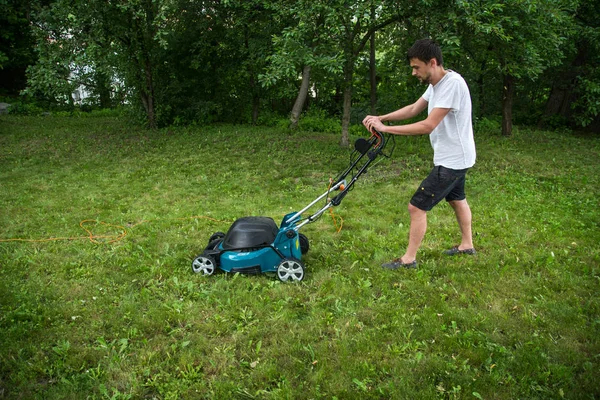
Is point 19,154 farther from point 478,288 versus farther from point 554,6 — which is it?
point 554,6

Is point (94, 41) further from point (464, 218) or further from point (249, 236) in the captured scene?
point (464, 218)

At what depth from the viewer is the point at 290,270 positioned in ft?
12.9

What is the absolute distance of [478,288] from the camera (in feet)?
12.3

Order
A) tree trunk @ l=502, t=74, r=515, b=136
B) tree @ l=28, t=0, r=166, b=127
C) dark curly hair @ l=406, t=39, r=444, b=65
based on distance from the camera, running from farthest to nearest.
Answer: tree trunk @ l=502, t=74, r=515, b=136
tree @ l=28, t=0, r=166, b=127
dark curly hair @ l=406, t=39, r=444, b=65

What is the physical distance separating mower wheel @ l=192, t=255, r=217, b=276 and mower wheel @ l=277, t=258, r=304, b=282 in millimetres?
599

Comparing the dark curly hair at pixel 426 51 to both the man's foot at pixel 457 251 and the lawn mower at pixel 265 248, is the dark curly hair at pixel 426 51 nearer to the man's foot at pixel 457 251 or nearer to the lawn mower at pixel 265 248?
the lawn mower at pixel 265 248

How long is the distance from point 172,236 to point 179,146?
562cm

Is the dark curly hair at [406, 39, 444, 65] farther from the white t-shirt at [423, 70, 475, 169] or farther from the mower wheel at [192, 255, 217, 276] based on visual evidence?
the mower wheel at [192, 255, 217, 276]

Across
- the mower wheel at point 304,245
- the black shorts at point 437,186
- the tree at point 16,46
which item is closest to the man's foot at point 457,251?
the black shorts at point 437,186

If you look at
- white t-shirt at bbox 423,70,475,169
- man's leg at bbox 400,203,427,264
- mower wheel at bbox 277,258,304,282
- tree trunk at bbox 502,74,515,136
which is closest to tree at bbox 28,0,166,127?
mower wheel at bbox 277,258,304,282

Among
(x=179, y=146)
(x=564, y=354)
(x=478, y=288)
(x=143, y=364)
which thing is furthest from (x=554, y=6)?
(x=143, y=364)

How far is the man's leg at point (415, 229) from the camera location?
12.9 ft

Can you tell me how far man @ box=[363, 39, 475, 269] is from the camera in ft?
11.6

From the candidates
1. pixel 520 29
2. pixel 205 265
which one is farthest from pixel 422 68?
pixel 520 29
